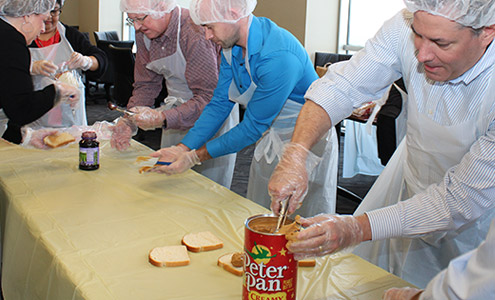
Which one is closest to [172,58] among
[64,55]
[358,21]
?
[64,55]

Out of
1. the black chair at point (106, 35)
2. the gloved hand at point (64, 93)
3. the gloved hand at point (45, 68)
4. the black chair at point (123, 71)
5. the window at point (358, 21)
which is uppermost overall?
the window at point (358, 21)

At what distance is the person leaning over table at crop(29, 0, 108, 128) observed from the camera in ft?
9.46

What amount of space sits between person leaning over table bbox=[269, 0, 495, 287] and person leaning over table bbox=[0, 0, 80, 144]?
123 cm

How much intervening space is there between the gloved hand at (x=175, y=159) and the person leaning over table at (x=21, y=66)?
1.81 feet

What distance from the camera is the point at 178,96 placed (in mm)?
2713

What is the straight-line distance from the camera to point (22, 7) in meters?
2.08

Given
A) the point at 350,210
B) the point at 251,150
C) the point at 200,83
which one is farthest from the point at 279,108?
the point at 251,150

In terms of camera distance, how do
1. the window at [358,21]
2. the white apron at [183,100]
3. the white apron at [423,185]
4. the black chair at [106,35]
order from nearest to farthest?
the white apron at [423,185]
the white apron at [183,100]
the window at [358,21]
the black chair at [106,35]

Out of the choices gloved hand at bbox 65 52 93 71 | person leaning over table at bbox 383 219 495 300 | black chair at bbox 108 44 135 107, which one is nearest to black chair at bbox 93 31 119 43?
black chair at bbox 108 44 135 107

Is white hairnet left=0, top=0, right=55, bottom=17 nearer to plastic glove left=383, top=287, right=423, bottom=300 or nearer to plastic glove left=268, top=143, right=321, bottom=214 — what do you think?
plastic glove left=268, top=143, right=321, bottom=214

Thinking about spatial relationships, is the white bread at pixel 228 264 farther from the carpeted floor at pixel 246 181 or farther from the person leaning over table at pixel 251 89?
the carpeted floor at pixel 246 181

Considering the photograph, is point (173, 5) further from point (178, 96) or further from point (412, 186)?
point (412, 186)

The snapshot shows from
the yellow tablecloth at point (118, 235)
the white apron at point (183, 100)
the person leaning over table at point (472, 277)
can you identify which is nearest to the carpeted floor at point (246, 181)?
the white apron at point (183, 100)

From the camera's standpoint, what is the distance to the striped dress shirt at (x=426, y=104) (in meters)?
1.19
